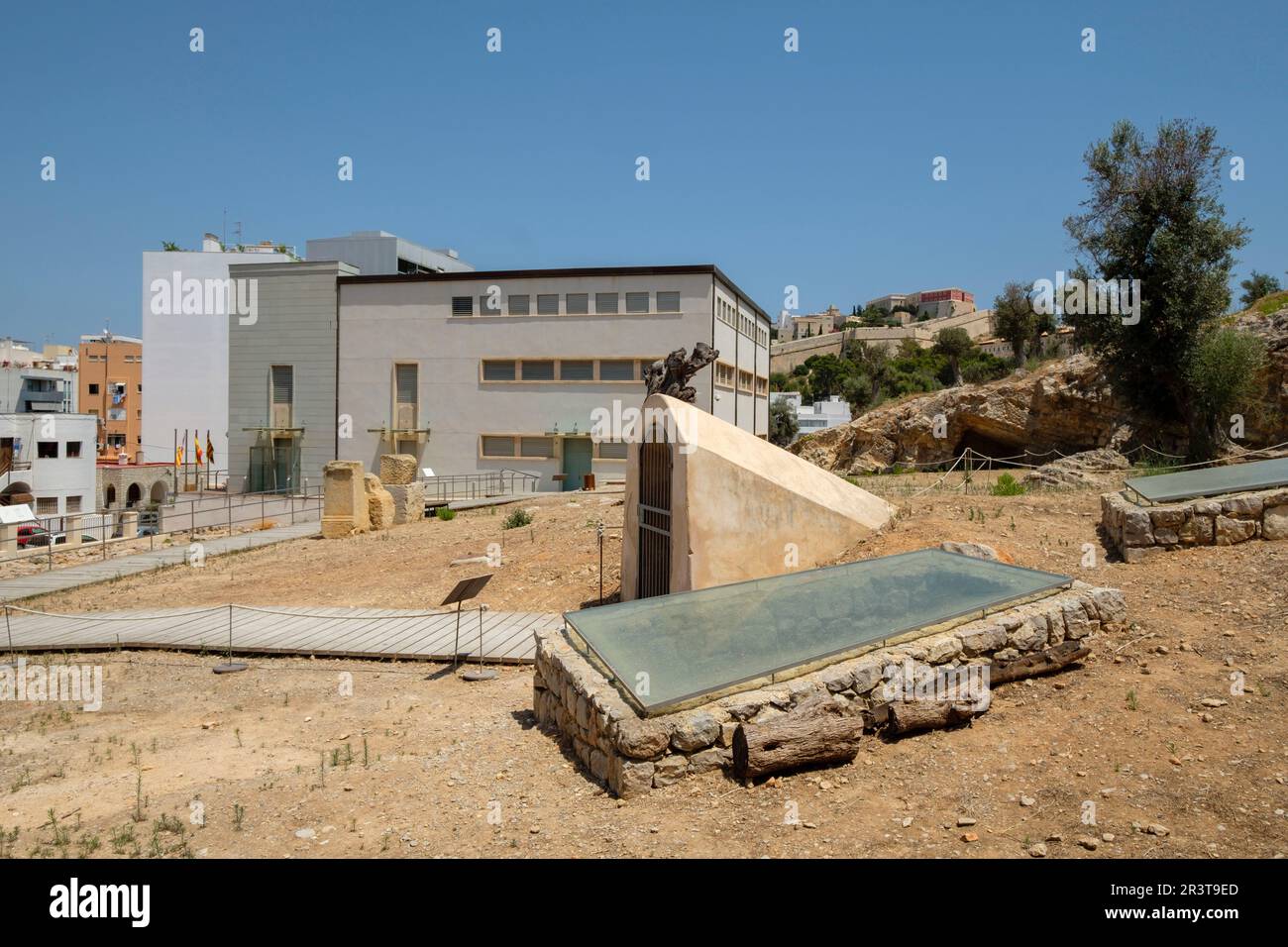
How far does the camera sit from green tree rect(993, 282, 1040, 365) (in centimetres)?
4053

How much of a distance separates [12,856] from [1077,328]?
23166 mm

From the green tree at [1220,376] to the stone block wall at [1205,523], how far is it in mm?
11177

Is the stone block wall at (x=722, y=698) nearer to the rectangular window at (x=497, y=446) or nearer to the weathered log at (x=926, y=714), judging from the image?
the weathered log at (x=926, y=714)

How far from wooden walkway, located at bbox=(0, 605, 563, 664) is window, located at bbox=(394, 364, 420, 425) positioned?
977 inches

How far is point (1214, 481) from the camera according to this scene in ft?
33.7

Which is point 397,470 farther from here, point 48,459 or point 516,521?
point 48,459

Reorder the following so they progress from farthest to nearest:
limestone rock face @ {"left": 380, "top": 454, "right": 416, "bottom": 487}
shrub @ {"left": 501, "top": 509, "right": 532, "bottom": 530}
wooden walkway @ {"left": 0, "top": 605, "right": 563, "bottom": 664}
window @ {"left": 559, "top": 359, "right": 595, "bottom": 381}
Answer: window @ {"left": 559, "top": 359, "right": 595, "bottom": 381}, limestone rock face @ {"left": 380, "top": 454, "right": 416, "bottom": 487}, shrub @ {"left": 501, "top": 509, "right": 532, "bottom": 530}, wooden walkway @ {"left": 0, "top": 605, "right": 563, "bottom": 664}

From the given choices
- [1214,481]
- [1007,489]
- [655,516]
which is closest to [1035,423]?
[1007,489]

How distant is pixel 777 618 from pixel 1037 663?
2.18m

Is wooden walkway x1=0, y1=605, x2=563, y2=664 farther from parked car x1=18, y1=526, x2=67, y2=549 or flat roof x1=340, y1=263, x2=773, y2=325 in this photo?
flat roof x1=340, y1=263, x2=773, y2=325

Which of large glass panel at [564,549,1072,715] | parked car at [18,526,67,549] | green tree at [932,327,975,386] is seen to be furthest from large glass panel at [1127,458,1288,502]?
green tree at [932,327,975,386]

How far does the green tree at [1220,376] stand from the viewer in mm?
18891

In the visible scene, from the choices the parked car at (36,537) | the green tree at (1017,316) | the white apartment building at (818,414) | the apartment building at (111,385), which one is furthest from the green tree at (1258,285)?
the apartment building at (111,385)

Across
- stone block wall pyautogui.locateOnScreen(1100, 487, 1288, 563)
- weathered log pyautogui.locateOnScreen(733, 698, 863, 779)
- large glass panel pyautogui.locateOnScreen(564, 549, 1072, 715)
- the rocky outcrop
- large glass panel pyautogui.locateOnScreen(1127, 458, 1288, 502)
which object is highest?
the rocky outcrop
